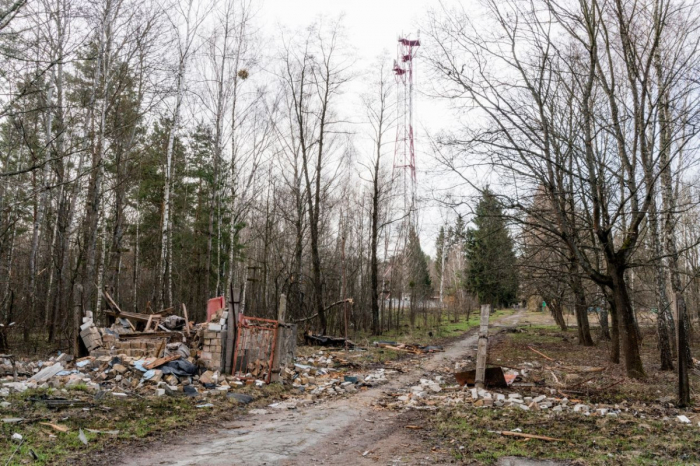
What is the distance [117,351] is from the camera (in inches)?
437

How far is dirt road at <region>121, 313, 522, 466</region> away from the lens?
17.3 feet

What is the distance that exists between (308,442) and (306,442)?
0.03m

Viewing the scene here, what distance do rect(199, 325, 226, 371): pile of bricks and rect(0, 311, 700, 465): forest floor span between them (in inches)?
59.7

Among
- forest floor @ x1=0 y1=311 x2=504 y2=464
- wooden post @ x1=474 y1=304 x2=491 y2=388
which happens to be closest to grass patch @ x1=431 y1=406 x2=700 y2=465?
wooden post @ x1=474 y1=304 x2=491 y2=388

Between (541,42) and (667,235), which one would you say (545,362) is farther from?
(541,42)

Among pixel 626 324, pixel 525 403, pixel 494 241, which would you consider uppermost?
pixel 494 241

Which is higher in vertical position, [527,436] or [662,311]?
[662,311]

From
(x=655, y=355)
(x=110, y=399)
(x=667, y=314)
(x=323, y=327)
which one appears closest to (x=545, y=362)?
(x=667, y=314)

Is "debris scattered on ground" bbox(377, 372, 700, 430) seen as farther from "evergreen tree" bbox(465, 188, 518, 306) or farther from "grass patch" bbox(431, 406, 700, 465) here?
"evergreen tree" bbox(465, 188, 518, 306)

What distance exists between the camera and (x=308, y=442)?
6027 millimetres

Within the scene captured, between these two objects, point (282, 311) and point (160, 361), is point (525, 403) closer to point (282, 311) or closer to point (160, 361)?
point (282, 311)

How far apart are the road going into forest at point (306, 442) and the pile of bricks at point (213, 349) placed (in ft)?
9.25

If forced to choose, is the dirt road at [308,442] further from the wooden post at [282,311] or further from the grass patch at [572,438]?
the wooden post at [282,311]

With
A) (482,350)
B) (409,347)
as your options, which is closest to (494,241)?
(409,347)
